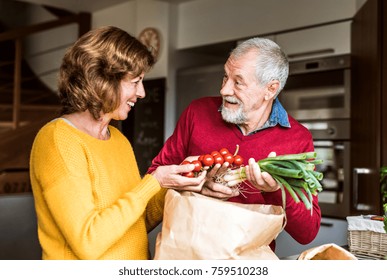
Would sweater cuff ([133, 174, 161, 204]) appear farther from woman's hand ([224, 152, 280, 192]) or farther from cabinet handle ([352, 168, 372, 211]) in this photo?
cabinet handle ([352, 168, 372, 211])

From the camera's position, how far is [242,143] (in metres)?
1.78

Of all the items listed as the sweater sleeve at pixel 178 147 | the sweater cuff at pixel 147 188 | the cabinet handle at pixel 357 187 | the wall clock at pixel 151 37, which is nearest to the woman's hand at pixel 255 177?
the sweater cuff at pixel 147 188

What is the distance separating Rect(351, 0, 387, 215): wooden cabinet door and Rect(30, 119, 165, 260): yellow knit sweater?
1.78 meters

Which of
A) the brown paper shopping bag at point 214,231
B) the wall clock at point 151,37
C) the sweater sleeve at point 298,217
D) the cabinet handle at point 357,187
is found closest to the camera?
the brown paper shopping bag at point 214,231

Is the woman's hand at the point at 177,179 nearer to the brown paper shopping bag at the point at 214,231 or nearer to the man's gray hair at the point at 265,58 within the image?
the brown paper shopping bag at the point at 214,231

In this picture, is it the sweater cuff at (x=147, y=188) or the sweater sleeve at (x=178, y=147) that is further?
the sweater sleeve at (x=178, y=147)

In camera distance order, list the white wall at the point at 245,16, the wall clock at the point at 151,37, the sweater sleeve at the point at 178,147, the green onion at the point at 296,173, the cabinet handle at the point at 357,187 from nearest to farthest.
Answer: the green onion at the point at 296,173 < the sweater sleeve at the point at 178,147 < the cabinet handle at the point at 357,187 < the white wall at the point at 245,16 < the wall clock at the point at 151,37

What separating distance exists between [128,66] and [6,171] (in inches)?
174

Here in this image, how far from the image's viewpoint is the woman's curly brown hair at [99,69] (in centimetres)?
131

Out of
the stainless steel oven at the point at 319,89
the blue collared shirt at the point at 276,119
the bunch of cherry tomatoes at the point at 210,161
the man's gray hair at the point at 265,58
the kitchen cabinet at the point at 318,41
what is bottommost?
the bunch of cherry tomatoes at the point at 210,161

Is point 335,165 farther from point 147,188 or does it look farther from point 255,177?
point 147,188

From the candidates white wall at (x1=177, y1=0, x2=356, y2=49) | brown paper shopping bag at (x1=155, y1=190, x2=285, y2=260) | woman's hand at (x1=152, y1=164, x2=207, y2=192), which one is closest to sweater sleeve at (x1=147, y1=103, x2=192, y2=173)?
woman's hand at (x1=152, y1=164, x2=207, y2=192)

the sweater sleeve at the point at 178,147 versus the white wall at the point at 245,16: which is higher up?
the white wall at the point at 245,16

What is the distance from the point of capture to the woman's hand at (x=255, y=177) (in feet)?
4.43
